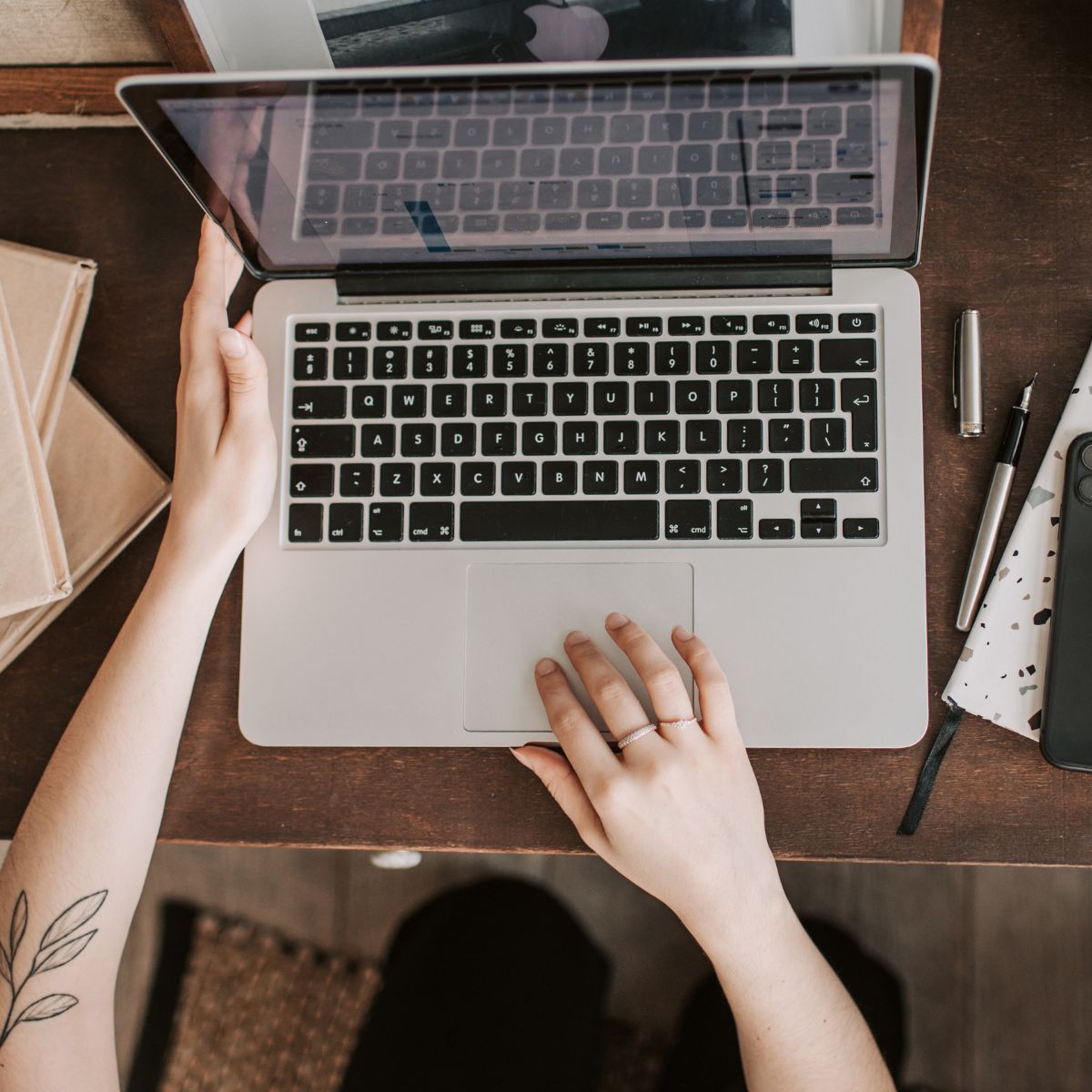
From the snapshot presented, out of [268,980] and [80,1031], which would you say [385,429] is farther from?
[268,980]

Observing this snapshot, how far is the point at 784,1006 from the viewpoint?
0.62 m

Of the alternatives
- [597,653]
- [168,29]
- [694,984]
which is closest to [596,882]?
[694,984]

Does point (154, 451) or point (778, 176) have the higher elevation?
point (778, 176)

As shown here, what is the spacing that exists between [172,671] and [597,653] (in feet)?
1.03

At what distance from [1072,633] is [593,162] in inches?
18.5

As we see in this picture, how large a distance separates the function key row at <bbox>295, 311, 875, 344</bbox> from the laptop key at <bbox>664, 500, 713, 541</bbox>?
0.43 feet

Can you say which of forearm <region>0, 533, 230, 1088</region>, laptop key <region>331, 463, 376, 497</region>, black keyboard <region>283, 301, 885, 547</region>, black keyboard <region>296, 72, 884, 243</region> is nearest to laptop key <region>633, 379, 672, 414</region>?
black keyboard <region>283, 301, 885, 547</region>

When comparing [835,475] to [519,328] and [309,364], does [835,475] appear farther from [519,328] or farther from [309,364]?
[309,364]

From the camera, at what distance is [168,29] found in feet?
1.84

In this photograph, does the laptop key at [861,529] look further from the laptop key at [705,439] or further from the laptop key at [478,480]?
the laptop key at [478,480]

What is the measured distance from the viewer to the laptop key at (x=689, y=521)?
0.62 meters

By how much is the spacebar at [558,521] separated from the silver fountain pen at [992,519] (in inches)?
9.2

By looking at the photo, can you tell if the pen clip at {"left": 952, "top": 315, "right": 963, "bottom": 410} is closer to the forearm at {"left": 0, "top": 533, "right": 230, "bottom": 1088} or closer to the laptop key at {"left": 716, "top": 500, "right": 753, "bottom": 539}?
the laptop key at {"left": 716, "top": 500, "right": 753, "bottom": 539}

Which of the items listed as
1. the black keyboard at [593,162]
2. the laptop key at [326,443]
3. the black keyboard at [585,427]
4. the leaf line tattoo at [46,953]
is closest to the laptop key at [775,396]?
the black keyboard at [585,427]
